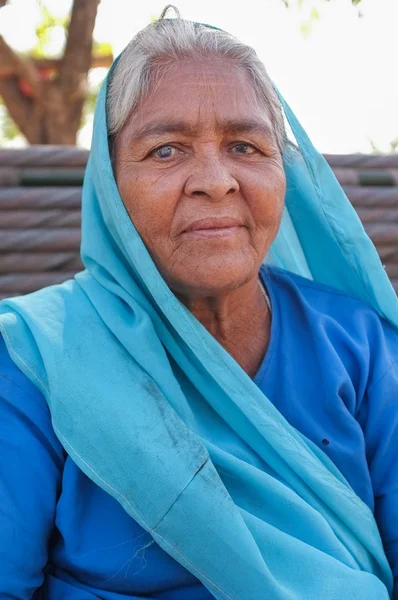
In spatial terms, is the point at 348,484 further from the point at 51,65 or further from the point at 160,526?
the point at 51,65

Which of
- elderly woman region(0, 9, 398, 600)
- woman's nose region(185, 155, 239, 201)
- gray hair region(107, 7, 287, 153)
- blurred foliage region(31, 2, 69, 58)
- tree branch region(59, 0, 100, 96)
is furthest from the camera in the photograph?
blurred foliage region(31, 2, 69, 58)

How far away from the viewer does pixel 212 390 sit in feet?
7.08

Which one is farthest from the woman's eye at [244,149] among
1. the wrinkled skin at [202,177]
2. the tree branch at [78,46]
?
the tree branch at [78,46]

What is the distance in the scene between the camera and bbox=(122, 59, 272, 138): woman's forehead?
2176 mm

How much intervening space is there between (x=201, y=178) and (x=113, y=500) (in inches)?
32.9

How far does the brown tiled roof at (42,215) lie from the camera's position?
3.16 meters

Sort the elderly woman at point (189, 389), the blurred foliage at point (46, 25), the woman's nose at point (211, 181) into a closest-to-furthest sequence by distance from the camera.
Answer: the elderly woman at point (189, 389) < the woman's nose at point (211, 181) < the blurred foliage at point (46, 25)

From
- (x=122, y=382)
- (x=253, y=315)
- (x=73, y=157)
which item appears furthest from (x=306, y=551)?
(x=73, y=157)

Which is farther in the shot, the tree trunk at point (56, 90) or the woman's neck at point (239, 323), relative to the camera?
the tree trunk at point (56, 90)

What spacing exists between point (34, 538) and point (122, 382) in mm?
422

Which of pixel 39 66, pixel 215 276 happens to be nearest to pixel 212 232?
pixel 215 276

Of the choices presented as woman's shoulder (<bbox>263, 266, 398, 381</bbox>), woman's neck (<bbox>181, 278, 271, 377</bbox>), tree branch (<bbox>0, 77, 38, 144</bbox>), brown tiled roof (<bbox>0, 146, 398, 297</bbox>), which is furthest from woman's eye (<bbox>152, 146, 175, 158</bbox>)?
tree branch (<bbox>0, 77, 38, 144</bbox>)

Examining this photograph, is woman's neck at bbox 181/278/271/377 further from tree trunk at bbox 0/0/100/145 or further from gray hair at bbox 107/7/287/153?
tree trunk at bbox 0/0/100/145

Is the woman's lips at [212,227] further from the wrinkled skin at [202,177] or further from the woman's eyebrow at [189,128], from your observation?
the woman's eyebrow at [189,128]
